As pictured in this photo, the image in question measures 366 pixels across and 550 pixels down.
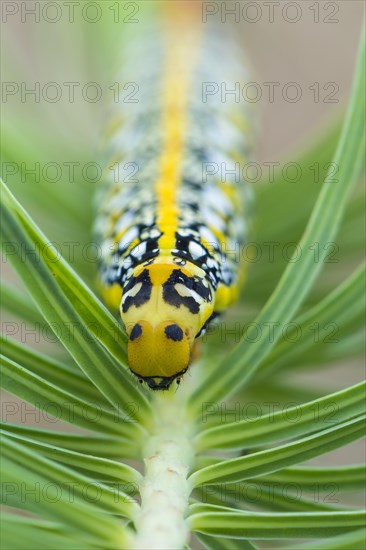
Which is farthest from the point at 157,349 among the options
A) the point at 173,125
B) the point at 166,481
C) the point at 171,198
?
the point at 173,125

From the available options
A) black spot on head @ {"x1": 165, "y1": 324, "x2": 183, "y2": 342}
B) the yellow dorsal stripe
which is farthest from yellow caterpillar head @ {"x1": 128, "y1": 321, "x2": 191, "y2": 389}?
the yellow dorsal stripe

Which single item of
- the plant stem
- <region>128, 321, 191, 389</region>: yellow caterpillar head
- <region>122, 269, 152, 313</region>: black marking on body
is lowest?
the plant stem

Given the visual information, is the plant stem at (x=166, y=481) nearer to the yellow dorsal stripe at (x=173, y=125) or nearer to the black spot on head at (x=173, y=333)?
the black spot on head at (x=173, y=333)

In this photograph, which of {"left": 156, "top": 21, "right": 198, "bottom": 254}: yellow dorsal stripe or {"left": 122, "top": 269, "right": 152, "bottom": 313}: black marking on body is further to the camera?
{"left": 156, "top": 21, "right": 198, "bottom": 254}: yellow dorsal stripe

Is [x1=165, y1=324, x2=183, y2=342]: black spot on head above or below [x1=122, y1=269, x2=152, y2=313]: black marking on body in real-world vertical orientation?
below

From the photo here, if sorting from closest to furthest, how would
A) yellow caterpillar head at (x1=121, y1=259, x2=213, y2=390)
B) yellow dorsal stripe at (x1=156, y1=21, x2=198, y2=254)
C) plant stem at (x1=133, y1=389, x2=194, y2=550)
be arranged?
plant stem at (x1=133, y1=389, x2=194, y2=550)
yellow caterpillar head at (x1=121, y1=259, x2=213, y2=390)
yellow dorsal stripe at (x1=156, y1=21, x2=198, y2=254)

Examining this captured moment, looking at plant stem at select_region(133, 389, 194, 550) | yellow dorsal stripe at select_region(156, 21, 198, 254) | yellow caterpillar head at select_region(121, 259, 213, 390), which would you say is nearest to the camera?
plant stem at select_region(133, 389, 194, 550)

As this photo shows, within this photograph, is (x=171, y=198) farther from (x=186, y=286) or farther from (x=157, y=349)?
(x=157, y=349)

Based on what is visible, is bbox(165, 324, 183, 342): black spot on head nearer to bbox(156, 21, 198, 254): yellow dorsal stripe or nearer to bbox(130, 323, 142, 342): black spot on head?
bbox(130, 323, 142, 342): black spot on head
